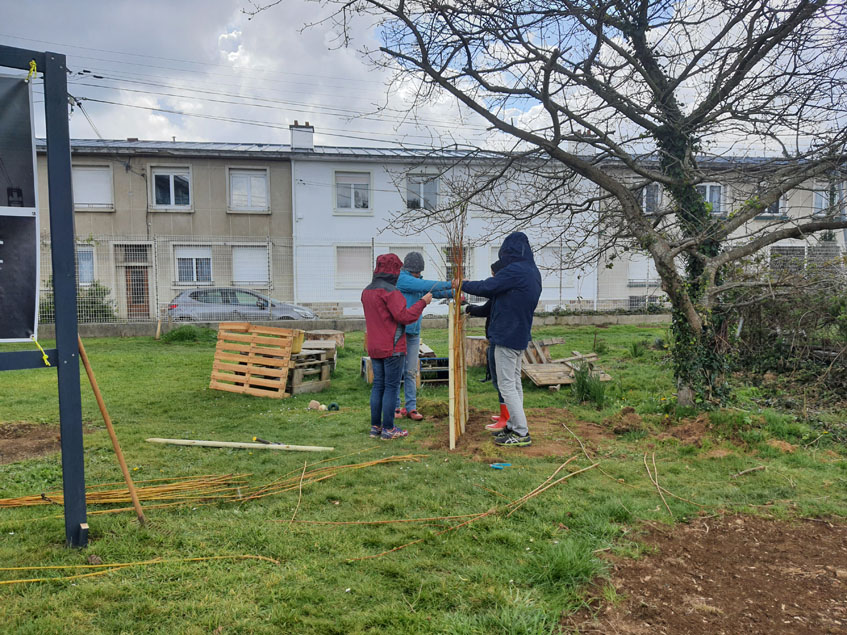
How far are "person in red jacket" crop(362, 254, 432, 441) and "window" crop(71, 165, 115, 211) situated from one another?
709 inches

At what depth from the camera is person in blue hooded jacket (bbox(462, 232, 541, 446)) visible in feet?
16.8

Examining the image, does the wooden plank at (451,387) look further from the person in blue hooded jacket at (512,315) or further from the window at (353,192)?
the window at (353,192)

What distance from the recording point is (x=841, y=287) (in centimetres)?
621

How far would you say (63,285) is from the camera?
3.06 meters

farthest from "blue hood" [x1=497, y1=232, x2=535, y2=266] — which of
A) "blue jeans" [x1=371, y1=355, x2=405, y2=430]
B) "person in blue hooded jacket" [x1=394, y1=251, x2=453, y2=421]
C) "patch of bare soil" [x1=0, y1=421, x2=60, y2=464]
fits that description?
"patch of bare soil" [x1=0, y1=421, x2=60, y2=464]

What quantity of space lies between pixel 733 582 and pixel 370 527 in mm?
2057

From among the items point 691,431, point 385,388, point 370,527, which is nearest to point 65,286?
point 370,527

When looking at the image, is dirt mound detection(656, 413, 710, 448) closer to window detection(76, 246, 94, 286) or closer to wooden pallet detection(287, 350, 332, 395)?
wooden pallet detection(287, 350, 332, 395)

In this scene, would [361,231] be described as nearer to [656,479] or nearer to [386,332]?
[386,332]

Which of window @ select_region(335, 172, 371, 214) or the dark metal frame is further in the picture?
window @ select_region(335, 172, 371, 214)

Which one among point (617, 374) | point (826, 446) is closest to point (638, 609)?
point (826, 446)

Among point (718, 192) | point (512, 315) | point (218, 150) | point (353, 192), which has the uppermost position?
point (218, 150)

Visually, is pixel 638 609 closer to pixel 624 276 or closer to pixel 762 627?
pixel 762 627

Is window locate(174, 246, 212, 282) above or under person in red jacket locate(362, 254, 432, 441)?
above
